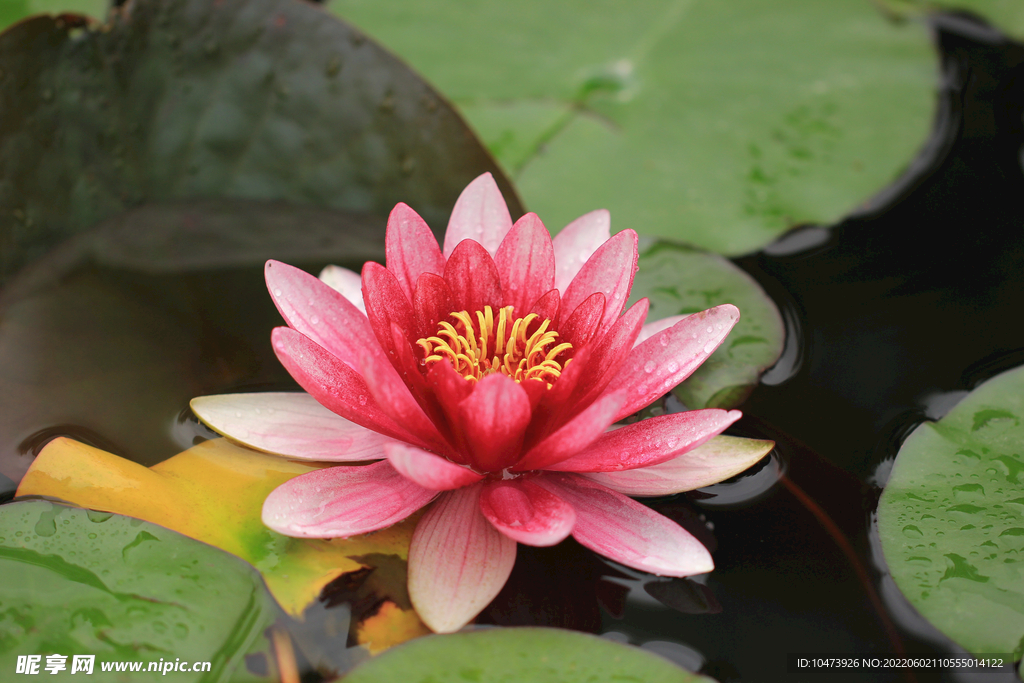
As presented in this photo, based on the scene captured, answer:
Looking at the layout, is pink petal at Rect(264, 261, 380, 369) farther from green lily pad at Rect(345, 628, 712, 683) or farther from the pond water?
green lily pad at Rect(345, 628, 712, 683)

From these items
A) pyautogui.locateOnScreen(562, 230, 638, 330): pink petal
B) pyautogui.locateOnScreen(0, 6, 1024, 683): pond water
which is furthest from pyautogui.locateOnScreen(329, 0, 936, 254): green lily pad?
pyautogui.locateOnScreen(562, 230, 638, 330): pink petal

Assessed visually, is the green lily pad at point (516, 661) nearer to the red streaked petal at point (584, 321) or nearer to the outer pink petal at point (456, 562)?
the outer pink petal at point (456, 562)

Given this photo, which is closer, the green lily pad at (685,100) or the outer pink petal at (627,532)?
the outer pink petal at (627,532)

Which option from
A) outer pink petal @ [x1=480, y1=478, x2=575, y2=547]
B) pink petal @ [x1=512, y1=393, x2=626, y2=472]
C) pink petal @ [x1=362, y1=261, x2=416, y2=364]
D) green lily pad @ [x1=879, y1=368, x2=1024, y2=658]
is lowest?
green lily pad @ [x1=879, y1=368, x2=1024, y2=658]

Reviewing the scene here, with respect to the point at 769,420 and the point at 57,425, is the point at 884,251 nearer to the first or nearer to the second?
the point at 769,420

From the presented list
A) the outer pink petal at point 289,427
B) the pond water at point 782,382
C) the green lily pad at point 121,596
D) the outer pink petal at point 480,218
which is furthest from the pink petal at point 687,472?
the green lily pad at point 121,596

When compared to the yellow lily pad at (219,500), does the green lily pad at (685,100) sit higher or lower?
higher

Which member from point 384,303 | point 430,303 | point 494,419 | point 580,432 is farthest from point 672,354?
point 384,303
